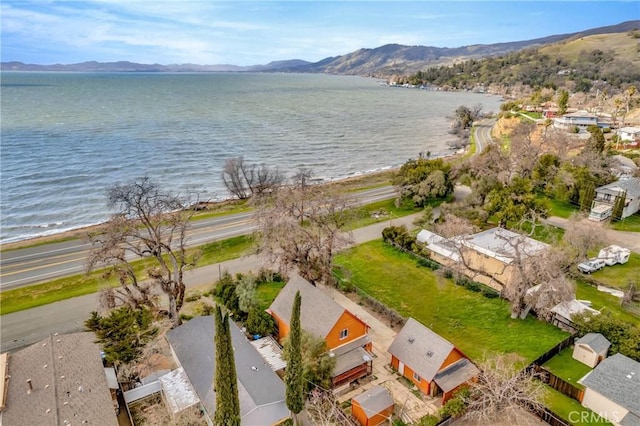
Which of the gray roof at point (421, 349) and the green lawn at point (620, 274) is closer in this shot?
the gray roof at point (421, 349)

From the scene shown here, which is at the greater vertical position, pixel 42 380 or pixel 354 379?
pixel 42 380

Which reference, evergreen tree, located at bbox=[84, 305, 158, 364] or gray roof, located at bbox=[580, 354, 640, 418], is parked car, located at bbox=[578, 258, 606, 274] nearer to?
gray roof, located at bbox=[580, 354, 640, 418]

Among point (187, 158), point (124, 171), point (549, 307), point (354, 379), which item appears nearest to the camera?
point (354, 379)

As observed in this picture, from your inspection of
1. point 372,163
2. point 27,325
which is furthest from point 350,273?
point 372,163

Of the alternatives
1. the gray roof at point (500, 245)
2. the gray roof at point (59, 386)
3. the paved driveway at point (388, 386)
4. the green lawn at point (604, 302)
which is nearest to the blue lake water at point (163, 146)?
the gray roof at point (59, 386)

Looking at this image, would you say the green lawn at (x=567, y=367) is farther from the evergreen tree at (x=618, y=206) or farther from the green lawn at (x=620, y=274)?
the evergreen tree at (x=618, y=206)

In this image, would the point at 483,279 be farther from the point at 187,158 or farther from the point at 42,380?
the point at 187,158
